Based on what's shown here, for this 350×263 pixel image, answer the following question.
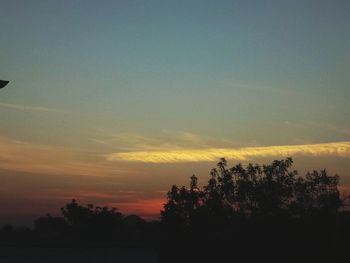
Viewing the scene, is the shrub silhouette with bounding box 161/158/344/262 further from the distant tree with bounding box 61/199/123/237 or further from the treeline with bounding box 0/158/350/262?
the distant tree with bounding box 61/199/123/237

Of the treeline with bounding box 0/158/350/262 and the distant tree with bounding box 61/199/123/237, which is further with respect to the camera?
the distant tree with bounding box 61/199/123/237

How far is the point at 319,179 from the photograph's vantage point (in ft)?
157

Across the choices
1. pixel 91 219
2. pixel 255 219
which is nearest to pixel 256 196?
pixel 255 219

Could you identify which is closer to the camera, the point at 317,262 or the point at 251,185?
the point at 317,262

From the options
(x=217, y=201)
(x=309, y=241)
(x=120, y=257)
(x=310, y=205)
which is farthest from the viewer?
(x=217, y=201)

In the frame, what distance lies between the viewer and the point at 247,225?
129ft

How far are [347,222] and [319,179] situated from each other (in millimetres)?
12311

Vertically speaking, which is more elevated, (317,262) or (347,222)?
(347,222)

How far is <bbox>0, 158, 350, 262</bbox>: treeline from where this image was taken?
3472 centimetres

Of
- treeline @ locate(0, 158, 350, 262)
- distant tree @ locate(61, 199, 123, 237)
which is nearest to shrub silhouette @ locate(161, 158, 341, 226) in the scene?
treeline @ locate(0, 158, 350, 262)

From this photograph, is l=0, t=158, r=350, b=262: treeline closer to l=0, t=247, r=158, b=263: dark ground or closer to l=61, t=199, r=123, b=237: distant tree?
l=0, t=247, r=158, b=263: dark ground

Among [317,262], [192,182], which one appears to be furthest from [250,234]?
[192,182]

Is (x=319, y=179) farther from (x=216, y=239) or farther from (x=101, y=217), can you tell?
(x=101, y=217)

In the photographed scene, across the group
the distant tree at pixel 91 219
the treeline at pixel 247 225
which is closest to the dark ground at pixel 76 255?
the treeline at pixel 247 225
